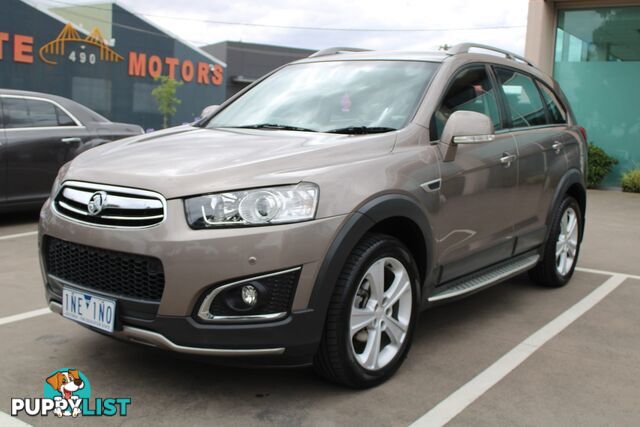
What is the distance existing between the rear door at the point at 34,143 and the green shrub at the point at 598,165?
9559 millimetres

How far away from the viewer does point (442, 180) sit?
12.4 feet

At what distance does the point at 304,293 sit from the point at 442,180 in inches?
47.4

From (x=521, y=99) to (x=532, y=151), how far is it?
469mm

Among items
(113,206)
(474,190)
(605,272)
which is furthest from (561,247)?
(113,206)

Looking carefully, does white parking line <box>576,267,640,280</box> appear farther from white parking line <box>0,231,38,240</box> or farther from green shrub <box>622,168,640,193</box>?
green shrub <box>622,168,640,193</box>

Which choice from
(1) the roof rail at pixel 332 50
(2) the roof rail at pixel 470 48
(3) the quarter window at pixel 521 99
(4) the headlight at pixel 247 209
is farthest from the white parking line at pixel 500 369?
(1) the roof rail at pixel 332 50

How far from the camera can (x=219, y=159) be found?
3178 millimetres

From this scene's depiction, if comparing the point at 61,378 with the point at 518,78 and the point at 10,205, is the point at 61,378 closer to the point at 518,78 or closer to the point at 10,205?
the point at 518,78

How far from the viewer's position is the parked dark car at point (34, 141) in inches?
294

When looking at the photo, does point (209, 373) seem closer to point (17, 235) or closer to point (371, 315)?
point (371, 315)

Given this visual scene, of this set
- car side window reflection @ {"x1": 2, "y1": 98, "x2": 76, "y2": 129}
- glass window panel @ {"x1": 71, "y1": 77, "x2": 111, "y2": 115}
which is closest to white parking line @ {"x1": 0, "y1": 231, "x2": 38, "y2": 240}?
car side window reflection @ {"x1": 2, "y1": 98, "x2": 76, "y2": 129}

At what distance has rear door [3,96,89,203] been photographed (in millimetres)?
7512

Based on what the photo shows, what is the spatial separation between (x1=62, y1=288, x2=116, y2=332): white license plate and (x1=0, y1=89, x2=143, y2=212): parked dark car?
4.79m

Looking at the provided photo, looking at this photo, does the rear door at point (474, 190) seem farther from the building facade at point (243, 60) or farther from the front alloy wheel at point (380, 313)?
the building facade at point (243, 60)
